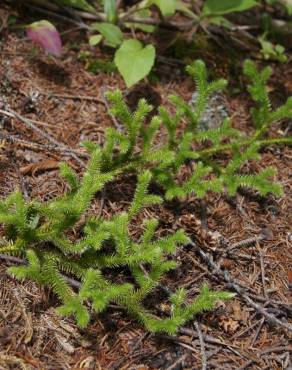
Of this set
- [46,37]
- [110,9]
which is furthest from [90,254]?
[110,9]

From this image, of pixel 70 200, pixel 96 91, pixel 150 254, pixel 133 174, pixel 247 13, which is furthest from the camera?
pixel 247 13

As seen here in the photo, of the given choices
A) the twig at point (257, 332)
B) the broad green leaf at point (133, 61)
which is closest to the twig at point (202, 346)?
the twig at point (257, 332)

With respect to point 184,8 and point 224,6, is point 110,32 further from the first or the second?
point 224,6

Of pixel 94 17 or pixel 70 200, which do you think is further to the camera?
pixel 94 17

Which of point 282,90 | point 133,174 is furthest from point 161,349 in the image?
point 282,90

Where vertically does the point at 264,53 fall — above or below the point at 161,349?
above

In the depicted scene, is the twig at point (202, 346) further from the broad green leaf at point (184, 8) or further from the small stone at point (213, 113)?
the broad green leaf at point (184, 8)

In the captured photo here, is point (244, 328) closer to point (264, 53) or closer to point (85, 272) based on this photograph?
point (85, 272)
